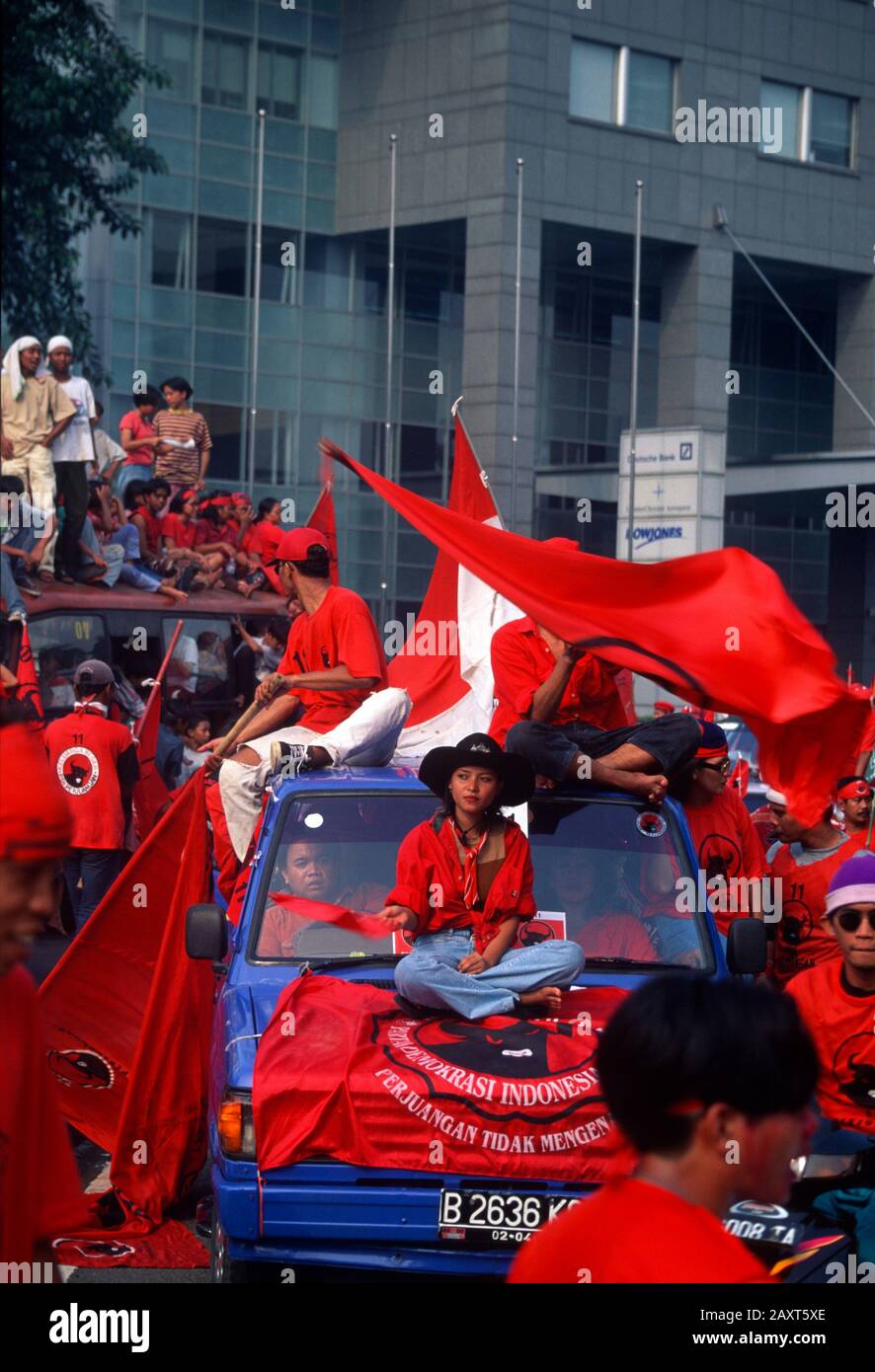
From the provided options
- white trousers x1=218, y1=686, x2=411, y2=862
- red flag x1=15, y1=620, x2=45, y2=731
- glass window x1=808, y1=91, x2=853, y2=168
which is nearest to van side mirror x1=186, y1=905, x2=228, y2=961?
white trousers x1=218, y1=686, x2=411, y2=862

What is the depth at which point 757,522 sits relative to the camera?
156 feet

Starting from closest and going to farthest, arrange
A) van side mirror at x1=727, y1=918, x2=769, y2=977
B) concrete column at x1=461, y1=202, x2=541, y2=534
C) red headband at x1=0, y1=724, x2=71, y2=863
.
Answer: red headband at x1=0, y1=724, x2=71, y2=863
van side mirror at x1=727, y1=918, x2=769, y2=977
concrete column at x1=461, y1=202, x2=541, y2=534

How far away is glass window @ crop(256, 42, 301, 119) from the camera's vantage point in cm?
3981

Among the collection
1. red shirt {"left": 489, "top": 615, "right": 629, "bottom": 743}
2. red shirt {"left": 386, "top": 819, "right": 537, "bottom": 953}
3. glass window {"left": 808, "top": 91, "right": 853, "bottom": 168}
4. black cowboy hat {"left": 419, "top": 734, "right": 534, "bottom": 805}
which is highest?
glass window {"left": 808, "top": 91, "right": 853, "bottom": 168}

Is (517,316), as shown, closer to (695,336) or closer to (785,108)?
(695,336)

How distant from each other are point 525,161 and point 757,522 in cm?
1257

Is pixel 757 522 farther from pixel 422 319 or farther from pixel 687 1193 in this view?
pixel 687 1193

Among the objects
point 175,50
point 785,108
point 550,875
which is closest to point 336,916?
point 550,875

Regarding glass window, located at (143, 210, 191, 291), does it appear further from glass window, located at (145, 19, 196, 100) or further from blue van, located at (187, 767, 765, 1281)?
blue van, located at (187, 767, 765, 1281)

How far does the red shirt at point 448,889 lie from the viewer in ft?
21.5

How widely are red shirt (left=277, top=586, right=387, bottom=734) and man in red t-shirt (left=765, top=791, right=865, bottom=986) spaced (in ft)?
6.36

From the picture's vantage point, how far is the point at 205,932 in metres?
6.49
